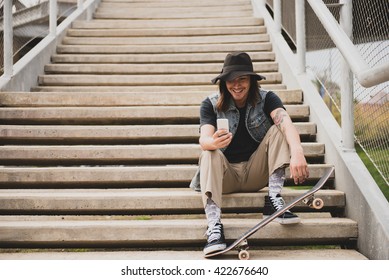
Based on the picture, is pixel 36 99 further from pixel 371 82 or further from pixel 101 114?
pixel 371 82

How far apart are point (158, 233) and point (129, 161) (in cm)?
101

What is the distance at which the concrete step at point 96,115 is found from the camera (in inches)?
167

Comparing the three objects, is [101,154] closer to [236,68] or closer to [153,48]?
[236,68]

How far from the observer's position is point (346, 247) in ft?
9.97

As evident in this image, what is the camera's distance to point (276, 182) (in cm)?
297

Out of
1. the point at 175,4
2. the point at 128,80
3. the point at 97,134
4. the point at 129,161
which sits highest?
the point at 175,4

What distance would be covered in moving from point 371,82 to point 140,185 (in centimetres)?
184

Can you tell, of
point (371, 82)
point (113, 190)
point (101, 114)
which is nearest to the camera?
point (371, 82)

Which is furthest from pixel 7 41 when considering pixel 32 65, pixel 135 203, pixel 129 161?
pixel 135 203

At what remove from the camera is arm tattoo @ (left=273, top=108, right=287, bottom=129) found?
304 cm

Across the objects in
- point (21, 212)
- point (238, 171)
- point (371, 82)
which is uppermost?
point (371, 82)

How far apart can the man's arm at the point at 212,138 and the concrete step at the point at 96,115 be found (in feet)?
3.96

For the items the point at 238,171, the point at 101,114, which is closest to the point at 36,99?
the point at 101,114

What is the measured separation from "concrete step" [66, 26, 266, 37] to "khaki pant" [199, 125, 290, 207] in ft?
12.2
